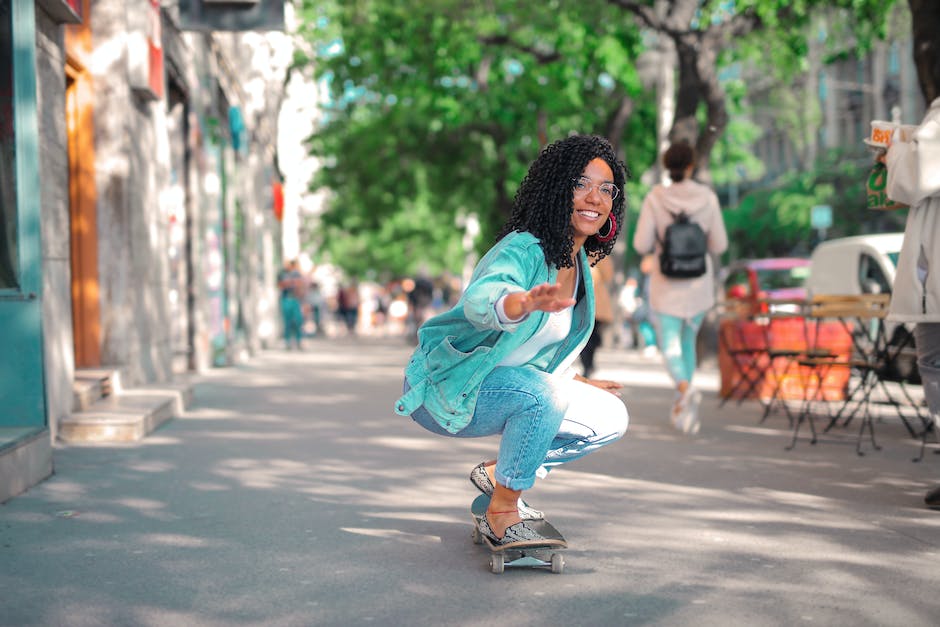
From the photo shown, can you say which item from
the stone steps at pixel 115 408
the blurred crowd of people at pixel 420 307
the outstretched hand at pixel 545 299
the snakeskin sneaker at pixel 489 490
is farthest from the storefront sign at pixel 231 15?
the outstretched hand at pixel 545 299

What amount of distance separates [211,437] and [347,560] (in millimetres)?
4675

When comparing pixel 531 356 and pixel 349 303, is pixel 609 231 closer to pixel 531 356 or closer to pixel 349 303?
pixel 531 356

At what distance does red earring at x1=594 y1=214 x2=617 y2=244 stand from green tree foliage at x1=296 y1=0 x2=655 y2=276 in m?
16.1

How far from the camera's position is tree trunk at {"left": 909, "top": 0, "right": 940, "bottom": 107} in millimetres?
9211

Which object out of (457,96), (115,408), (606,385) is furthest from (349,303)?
(606,385)

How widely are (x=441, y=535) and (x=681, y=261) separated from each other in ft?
15.1

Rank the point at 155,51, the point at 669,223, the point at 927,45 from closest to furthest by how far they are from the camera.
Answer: the point at 927,45
the point at 669,223
the point at 155,51

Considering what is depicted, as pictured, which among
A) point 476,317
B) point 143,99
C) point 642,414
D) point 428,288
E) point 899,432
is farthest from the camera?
point 428,288

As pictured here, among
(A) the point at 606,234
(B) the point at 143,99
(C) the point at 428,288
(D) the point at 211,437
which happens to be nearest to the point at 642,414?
(D) the point at 211,437

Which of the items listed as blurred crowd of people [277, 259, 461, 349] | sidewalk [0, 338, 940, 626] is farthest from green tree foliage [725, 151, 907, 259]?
sidewalk [0, 338, 940, 626]

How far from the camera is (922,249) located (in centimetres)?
661

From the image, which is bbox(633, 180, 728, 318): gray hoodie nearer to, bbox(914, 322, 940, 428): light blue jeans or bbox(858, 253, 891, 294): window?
bbox(914, 322, 940, 428): light blue jeans

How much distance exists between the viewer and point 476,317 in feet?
14.9

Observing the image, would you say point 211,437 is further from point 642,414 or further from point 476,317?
point 476,317
